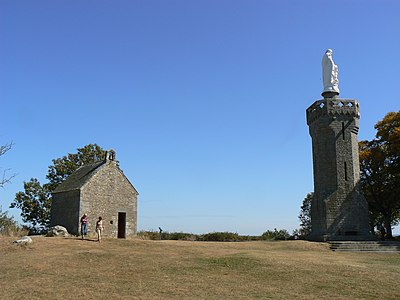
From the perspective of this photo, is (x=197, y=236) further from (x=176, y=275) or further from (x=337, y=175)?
(x=176, y=275)

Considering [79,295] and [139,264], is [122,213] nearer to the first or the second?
[139,264]

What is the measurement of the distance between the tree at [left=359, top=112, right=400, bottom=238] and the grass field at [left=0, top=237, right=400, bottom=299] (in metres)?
13.5

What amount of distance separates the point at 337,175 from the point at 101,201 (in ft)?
57.1

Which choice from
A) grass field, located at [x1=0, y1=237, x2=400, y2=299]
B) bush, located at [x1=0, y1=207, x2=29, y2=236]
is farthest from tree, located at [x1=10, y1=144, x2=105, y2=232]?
grass field, located at [x1=0, y1=237, x2=400, y2=299]

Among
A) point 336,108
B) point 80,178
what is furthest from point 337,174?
point 80,178

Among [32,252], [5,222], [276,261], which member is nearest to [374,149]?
[276,261]

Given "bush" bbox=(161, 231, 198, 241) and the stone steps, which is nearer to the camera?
the stone steps

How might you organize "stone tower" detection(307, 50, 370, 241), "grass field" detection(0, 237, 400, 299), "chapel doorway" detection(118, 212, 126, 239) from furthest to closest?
"chapel doorway" detection(118, 212, 126, 239), "stone tower" detection(307, 50, 370, 241), "grass field" detection(0, 237, 400, 299)

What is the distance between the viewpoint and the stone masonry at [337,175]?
2894cm

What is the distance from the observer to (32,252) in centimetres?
1873

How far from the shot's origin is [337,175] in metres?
29.6

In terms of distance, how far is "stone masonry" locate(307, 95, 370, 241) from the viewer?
28.9 metres

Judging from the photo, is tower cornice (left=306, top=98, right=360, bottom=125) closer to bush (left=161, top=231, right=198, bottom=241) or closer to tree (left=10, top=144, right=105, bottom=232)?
bush (left=161, top=231, right=198, bottom=241)

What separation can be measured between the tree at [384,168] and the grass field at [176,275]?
1350 cm
